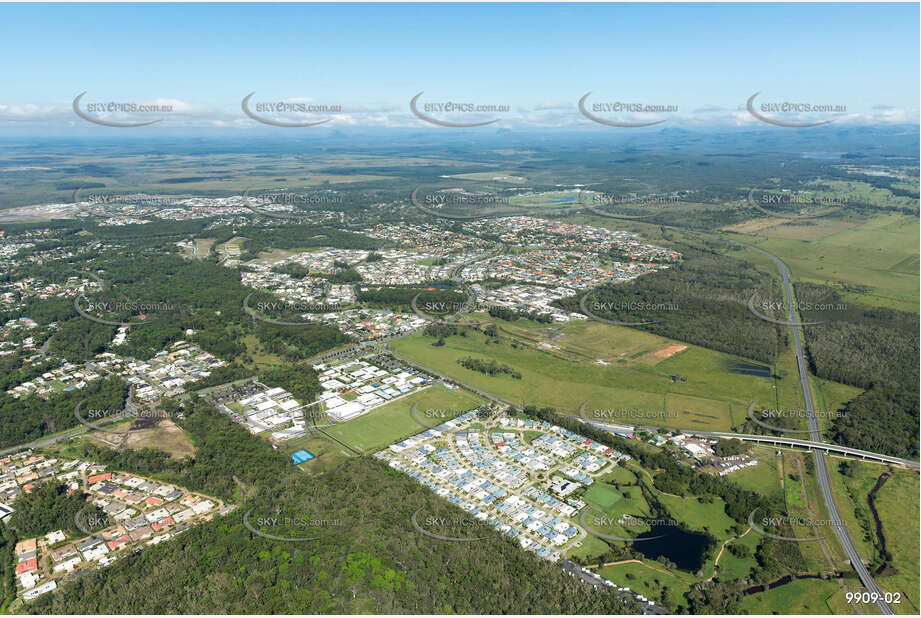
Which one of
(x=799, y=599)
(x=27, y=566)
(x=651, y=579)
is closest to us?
(x=799, y=599)

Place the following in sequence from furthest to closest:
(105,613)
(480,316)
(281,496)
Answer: (480,316) < (281,496) < (105,613)

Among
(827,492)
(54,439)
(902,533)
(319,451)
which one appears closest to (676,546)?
(827,492)

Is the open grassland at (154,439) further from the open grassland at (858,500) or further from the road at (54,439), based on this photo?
the open grassland at (858,500)

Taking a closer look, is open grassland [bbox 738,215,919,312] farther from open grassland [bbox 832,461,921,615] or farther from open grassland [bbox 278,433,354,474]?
open grassland [bbox 278,433,354,474]

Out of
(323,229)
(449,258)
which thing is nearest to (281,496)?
(449,258)

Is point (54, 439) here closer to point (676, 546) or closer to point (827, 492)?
point (676, 546)

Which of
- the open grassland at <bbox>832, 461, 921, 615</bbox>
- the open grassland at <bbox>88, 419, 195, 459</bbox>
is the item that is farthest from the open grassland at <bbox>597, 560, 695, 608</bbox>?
the open grassland at <bbox>88, 419, 195, 459</bbox>

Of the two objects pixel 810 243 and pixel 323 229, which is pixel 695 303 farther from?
pixel 323 229

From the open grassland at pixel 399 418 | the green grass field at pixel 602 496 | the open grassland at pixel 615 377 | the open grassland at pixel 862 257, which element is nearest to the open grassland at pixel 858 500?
the open grassland at pixel 615 377
